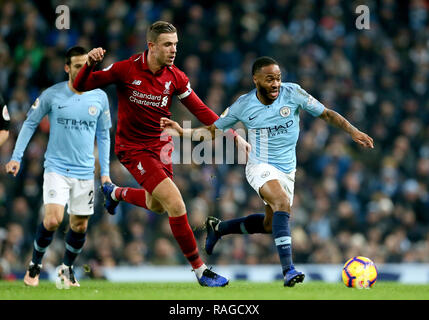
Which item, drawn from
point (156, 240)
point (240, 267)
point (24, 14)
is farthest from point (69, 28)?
point (240, 267)

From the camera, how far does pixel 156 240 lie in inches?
529

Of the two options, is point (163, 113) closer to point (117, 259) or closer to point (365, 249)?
point (117, 259)

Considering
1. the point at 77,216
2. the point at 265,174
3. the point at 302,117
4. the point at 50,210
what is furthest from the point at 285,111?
the point at 302,117

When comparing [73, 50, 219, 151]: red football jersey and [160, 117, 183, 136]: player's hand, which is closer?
[160, 117, 183, 136]: player's hand

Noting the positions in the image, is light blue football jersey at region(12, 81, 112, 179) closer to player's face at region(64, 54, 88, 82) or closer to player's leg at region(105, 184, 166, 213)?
player's face at region(64, 54, 88, 82)

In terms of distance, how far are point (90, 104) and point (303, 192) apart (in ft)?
21.8

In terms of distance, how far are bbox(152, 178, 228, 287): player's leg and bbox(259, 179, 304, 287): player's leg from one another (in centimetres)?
68

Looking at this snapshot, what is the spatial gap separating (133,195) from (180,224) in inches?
52.7

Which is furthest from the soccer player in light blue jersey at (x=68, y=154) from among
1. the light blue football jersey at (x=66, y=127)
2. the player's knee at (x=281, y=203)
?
the player's knee at (x=281, y=203)

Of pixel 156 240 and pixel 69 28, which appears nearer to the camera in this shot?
pixel 156 240

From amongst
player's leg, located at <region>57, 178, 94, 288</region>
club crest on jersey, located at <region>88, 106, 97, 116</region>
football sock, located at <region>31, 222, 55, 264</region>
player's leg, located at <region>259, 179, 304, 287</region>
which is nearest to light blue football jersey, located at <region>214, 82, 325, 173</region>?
player's leg, located at <region>259, 179, 304, 287</region>

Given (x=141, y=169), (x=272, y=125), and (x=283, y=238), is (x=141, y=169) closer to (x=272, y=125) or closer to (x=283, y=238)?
(x=272, y=125)

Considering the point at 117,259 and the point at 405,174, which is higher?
the point at 405,174

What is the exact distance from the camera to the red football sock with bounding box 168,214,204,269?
7734 millimetres
